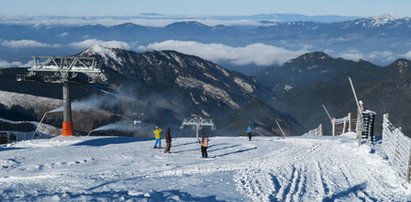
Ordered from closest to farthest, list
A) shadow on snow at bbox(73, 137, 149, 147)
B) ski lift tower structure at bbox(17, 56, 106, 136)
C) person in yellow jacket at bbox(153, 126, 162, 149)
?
person in yellow jacket at bbox(153, 126, 162, 149)
shadow on snow at bbox(73, 137, 149, 147)
ski lift tower structure at bbox(17, 56, 106, 136)

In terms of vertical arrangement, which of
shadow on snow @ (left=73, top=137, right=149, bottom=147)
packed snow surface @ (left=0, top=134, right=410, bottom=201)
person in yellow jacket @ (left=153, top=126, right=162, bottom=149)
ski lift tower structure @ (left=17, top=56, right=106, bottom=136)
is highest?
ski lift tower structure @ (left=17, top=56, right=106, bottom=136)

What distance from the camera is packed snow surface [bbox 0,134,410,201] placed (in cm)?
2002

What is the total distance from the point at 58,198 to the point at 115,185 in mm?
3582

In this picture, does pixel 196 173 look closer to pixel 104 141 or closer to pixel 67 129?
pixel 104 141

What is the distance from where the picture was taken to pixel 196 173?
82.7 feet

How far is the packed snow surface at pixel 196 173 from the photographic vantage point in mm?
20016

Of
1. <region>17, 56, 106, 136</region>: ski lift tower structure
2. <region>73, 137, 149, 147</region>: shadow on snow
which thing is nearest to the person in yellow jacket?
<region>73, 137, 149, 147</region>: shadow on snow

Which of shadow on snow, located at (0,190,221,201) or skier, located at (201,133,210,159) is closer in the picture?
shadow on snow, located at (0,190,221,201)

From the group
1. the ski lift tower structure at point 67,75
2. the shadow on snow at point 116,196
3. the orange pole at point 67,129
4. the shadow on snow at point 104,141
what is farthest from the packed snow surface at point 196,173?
the ski lift tower structure at point 67,75

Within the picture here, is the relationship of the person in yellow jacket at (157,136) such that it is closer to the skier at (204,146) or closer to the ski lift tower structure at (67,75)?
the skier at (204,146)

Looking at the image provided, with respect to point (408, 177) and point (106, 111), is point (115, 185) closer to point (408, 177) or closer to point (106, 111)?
point (408, 177)

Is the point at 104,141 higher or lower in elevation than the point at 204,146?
lower

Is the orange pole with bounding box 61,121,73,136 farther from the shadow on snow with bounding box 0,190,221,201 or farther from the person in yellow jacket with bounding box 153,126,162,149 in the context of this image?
the shadow on snow with bounding box 0,190,221,201

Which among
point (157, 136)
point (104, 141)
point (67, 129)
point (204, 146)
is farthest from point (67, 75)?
point (204, 146)
